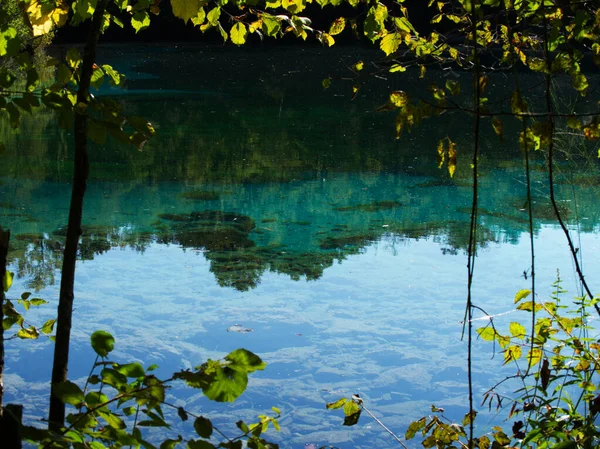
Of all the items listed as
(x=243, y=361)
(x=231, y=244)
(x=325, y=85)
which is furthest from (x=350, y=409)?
(x=231, y=244)

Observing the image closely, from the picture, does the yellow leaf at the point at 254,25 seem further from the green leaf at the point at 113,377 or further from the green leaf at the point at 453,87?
the green leaf at the point at 113,377

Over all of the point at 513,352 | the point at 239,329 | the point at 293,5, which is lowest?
the point at 239,329

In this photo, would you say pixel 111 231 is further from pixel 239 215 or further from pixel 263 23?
pixel 263 23

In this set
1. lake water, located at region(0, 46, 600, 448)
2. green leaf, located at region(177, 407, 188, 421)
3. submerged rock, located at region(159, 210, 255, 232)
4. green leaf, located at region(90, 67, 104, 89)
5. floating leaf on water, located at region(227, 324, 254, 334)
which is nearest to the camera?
green leaf, located at region(177, 407, 188, 421)

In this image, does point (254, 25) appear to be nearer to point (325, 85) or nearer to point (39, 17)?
point (325, 85)

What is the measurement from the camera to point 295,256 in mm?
5004

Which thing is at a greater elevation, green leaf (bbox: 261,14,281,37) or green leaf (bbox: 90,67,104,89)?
green leaf (bbox: 261,14,281,37)

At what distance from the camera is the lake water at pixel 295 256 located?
343 centimetres

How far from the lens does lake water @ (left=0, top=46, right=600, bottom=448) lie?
3430 mm

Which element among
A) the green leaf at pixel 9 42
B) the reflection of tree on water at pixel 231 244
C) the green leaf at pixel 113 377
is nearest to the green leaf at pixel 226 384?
the green leaf at pixel 113 377

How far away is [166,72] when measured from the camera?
16016mm

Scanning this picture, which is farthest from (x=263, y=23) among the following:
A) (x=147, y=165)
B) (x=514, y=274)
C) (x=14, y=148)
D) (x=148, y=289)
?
(x=14, y=148)

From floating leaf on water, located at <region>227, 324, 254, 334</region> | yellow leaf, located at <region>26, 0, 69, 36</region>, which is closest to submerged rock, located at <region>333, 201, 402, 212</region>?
floating leaf on water, located at <region>227, 324, 254, 334</region>

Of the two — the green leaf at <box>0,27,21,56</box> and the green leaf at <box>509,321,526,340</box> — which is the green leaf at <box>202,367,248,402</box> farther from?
the green leaf at <box>509,321,526,340</box>
